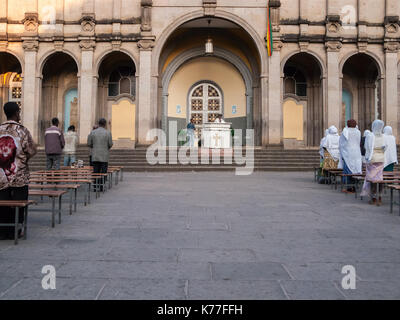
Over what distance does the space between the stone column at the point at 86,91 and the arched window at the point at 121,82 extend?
10.4 feet

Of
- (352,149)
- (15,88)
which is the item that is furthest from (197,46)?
(352,149)

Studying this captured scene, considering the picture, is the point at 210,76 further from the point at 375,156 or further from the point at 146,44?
the point at 375,156

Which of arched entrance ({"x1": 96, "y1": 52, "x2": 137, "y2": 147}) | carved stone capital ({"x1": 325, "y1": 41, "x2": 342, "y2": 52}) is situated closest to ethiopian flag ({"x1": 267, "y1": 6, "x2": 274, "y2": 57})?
carved stone capital ({"x1": 325, "y1": 41, "x2": 342, "y2": 52})

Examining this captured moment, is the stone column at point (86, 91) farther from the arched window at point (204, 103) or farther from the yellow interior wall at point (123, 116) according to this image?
the arched window at point (204, 103)

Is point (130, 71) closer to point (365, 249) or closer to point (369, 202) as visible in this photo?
point (369, 202)

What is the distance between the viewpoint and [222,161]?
1673 cm

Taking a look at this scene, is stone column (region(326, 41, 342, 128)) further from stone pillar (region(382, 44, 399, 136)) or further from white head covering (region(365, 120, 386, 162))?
white head covering (region(365, 120, 386, 162))

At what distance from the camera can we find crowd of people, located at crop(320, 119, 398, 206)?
762 centimetres

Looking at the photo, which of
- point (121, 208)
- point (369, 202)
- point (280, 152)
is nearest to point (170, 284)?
point (121, 208)

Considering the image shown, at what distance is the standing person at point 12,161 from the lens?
4398 millimetres

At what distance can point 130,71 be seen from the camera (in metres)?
23.5

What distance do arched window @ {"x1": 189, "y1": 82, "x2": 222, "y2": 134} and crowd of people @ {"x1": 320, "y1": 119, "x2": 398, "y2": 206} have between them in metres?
13.8

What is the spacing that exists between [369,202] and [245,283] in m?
5.70

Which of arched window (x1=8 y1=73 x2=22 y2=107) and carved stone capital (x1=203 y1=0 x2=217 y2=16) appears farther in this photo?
arched window (x1=8 y1=73 x2=22 y2=107)
